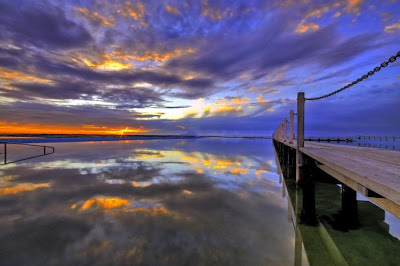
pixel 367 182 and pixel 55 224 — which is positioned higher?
pixel 367 182

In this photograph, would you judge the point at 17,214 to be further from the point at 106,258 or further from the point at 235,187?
the point at 235,187

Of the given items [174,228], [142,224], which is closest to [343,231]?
[174,228]

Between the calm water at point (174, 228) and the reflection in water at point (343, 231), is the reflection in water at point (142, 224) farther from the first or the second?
the reflection in water at point (343, 231)

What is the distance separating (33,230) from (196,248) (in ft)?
13.4

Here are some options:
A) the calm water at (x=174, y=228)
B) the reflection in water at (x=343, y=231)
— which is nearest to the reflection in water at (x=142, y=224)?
the calm water at (x=174, y=228)

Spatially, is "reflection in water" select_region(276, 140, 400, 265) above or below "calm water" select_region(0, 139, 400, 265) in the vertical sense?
below

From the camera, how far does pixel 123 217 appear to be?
6031 mm

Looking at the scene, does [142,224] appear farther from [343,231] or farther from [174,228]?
[343,231]

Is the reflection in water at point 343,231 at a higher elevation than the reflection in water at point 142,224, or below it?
below

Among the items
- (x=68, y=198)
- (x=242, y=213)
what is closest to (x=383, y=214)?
(x=242, y=213)

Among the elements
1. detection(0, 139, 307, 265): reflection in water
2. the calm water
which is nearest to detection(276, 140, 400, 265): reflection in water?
the calm water

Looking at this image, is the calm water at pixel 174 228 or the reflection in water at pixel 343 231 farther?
the reflection in water at pixel 343 231

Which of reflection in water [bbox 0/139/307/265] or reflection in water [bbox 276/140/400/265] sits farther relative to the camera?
reflection in water [bbox 276/140/400/265]

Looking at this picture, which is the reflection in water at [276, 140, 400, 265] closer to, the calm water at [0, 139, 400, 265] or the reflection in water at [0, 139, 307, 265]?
the calm water at [0, 139, 400, 265]
